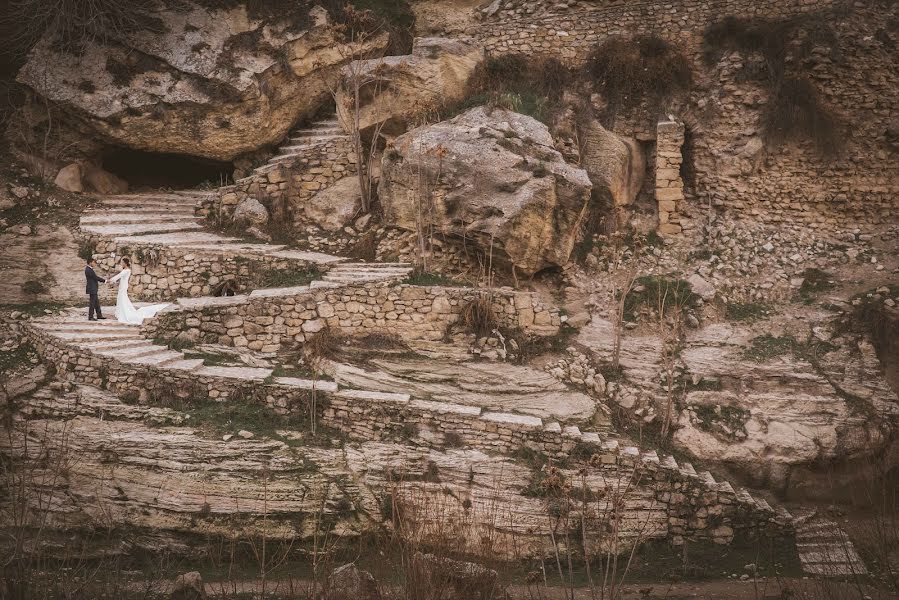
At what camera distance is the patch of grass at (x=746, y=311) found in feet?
45.3

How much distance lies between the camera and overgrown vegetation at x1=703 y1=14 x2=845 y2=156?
50.4ft

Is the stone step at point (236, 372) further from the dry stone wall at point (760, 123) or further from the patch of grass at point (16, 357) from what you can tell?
the dry stone wall at point (760, 123)

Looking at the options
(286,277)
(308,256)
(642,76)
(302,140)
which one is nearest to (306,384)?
(286,277)

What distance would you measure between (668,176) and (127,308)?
11593 mm

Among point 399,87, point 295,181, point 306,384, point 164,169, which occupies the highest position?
point 399,87

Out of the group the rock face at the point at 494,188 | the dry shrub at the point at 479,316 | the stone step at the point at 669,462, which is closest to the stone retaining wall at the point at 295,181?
the rock face at the point at 494,188

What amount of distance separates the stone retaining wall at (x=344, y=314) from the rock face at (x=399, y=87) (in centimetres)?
463

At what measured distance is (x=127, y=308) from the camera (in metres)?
12.3

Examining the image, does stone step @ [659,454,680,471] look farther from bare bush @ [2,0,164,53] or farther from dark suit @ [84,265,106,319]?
bare bush @ [2,0,164,53]

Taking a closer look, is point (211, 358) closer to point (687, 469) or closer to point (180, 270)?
point (180, 270)

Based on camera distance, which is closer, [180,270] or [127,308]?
[127,308]

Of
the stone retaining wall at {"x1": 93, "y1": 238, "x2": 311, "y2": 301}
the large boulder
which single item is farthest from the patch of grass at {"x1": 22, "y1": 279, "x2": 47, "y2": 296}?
the large boulder

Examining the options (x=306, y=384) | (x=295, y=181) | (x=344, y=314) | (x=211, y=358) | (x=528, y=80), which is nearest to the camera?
(x=306, y=384)

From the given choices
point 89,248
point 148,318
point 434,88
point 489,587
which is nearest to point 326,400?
point 148,318
